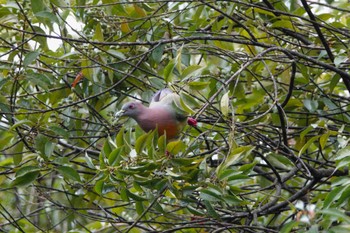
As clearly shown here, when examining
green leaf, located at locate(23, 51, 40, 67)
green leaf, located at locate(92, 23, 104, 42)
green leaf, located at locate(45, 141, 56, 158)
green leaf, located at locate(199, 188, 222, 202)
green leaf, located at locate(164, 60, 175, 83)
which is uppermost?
green leaf, located at locate(92, 23, 104, 42)

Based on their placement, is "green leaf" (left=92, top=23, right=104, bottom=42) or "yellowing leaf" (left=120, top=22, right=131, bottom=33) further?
"yellowing leaf" (left=120, top=22, right=131, bottom=33)

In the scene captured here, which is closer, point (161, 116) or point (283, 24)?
point (161, 116)

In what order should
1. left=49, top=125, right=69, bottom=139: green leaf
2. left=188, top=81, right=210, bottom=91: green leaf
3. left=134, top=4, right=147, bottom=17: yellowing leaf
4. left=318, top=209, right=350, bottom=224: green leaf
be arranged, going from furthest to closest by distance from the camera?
left=134, top=4, right=147, bottom=17: yellowing leaf < left=49, top=125, right=69, bottom=139: green leaf < left=188, top=81, right=210, bottom=91: green leaf < left=318, top=209, right=350, bottom=224: green leaf

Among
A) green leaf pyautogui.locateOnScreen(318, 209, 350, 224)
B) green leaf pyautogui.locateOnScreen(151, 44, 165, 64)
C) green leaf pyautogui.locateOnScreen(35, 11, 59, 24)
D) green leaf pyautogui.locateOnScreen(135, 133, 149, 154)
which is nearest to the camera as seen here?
green leaf pyautogui.locateOnScreen(318, 209, 350, 224)

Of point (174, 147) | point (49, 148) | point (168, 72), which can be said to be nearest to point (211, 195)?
point (174, 147)

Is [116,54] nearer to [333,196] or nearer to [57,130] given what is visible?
[57,130]

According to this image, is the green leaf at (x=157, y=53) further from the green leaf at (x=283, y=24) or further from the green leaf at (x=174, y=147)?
the green leaf at (x=174, y=147)

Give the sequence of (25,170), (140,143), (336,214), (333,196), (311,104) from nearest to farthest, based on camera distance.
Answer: (336,214) < (333,196) < (140,143) < (25,170) < (311,104)

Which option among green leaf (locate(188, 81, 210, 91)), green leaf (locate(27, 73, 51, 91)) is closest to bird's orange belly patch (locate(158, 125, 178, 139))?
green leaf (locate(188, 81, 210, 91))

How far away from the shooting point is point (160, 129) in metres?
3.38

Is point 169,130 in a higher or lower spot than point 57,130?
lower

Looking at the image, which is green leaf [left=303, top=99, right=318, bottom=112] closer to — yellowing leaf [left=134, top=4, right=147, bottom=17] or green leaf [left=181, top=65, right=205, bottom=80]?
yellowing leaf [left=134, top=4, right=147, bottom=17]

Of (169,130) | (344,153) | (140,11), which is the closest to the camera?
(344,153)

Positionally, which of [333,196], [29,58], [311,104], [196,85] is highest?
[29,58]
